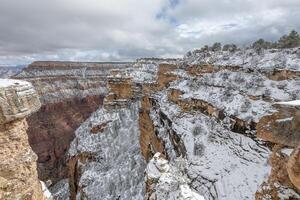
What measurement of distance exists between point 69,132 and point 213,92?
53.8 metres

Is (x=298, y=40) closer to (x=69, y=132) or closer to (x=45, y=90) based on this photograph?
(x=69, y=132)

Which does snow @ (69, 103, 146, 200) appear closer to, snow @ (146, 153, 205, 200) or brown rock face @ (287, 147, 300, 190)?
snow @ (146, 153, 205, 200)

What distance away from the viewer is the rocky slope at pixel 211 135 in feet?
21.3

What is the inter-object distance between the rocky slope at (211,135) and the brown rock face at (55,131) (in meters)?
23.8

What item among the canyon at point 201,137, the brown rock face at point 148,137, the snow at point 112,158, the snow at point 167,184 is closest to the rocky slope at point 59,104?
the canyon at point 201,137

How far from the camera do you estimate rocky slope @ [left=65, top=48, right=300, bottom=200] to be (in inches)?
256

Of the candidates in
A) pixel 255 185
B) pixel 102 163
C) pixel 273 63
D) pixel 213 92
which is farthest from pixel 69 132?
pixel 255 185

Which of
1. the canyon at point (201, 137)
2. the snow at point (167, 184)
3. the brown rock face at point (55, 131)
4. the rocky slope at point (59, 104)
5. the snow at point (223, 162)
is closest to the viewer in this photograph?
the canyon at point (201, 137)

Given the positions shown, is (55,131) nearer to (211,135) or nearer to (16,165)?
(211,135)

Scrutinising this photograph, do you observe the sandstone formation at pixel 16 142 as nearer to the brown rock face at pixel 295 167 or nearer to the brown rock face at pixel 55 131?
the brown rock face at pixel 295 167

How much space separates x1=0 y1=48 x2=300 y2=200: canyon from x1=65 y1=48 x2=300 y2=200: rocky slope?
4 centimetres

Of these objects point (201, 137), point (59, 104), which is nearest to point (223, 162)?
point (201, 137)

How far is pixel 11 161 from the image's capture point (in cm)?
391

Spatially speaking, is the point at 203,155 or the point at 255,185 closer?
the point at 255,185
